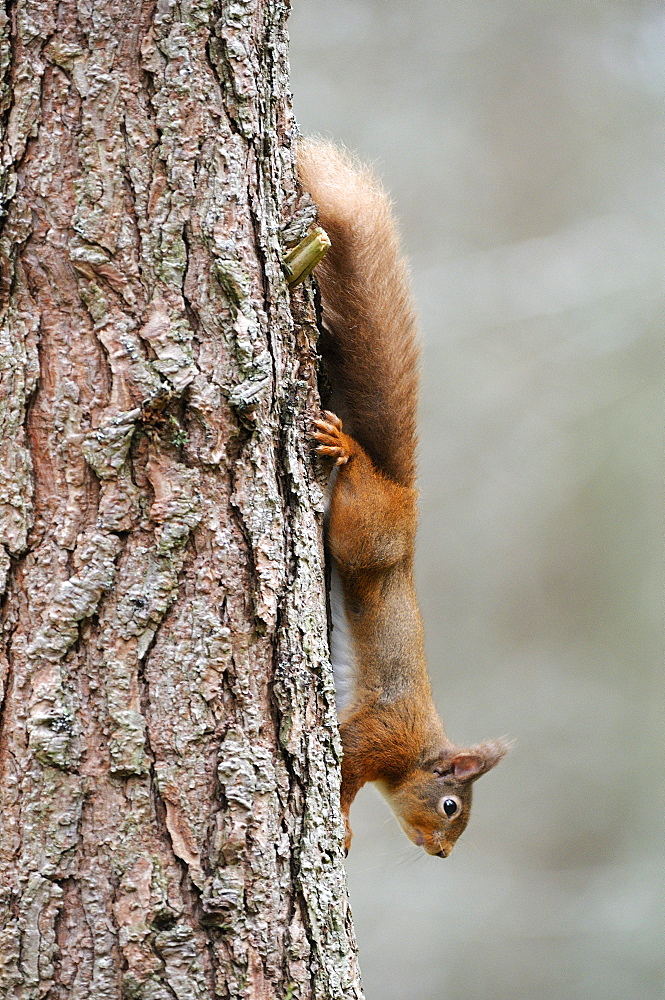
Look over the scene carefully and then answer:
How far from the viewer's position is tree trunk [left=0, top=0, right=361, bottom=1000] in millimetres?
1183

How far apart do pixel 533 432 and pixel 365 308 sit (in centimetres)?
372

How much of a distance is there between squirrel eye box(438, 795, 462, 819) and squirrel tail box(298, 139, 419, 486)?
95 centimetres

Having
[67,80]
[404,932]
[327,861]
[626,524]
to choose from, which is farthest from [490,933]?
[67,80]

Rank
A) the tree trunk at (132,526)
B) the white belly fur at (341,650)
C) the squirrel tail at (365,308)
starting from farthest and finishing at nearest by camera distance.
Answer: the white belly fur at (341,650)
the squirrel tail at (365,308)
the tree trunk at (132,526)

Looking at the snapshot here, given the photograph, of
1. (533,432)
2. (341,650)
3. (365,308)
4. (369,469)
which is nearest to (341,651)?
(341,650)

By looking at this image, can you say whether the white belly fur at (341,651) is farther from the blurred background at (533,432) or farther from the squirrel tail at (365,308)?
the blurred background at (533,432)

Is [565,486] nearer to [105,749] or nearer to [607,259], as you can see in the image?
[607,259]

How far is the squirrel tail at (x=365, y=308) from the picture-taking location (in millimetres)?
1756

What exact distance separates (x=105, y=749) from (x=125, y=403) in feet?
1.48

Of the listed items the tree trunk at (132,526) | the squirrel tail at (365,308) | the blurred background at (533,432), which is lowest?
the tree trunk at (132,526)

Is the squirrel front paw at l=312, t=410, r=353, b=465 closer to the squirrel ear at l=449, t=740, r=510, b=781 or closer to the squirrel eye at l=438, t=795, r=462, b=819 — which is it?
the squirrel ear at l=449, t=740, r=510, b=781

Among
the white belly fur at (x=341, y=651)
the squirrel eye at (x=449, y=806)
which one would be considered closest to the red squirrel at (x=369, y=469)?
the white belly fur at (x=341, y=651)

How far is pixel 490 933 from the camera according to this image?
5168 mm

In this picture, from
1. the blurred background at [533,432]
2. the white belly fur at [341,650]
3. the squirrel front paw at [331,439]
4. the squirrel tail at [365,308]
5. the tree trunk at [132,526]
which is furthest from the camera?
the blurred background at [533,432]
